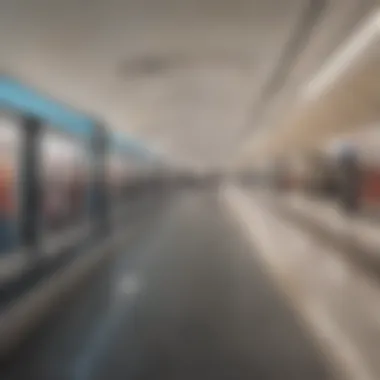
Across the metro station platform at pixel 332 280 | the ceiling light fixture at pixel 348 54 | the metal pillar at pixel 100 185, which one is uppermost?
the ceiling light fixture at pixel 348 54

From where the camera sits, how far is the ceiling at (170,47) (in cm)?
555

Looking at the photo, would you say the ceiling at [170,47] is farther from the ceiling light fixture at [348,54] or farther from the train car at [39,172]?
the train car at [39,172]

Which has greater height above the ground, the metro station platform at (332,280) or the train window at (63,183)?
the train window at (63,183)

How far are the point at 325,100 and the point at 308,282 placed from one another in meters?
2.86

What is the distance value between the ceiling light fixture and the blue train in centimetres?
315

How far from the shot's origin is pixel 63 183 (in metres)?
11.6

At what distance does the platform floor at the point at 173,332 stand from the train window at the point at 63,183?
135 centimetres

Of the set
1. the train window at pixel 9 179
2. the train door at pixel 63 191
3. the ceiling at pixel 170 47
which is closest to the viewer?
the ceiling at pixel 170 47

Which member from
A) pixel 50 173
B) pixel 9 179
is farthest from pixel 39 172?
pixel 50 173

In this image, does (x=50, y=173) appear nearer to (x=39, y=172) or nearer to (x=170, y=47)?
(x=39, y=172)

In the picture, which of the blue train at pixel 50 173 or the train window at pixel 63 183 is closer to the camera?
the blue train at pixel 50 173

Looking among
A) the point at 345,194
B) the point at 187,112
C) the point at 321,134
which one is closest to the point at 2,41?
the point at 187,112

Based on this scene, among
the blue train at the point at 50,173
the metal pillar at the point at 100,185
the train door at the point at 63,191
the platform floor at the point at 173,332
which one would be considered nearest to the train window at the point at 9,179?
the blue train at the point at 50,173

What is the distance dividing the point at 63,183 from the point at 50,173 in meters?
1.34
